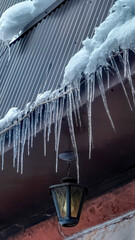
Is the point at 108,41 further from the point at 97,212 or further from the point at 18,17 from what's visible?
the point at 18,17

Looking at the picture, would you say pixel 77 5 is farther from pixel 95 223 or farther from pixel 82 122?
pixel 95 223

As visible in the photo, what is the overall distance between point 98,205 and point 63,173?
53 cm

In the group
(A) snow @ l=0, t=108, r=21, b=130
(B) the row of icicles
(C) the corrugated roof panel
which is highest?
(C) the corrugated roof panel

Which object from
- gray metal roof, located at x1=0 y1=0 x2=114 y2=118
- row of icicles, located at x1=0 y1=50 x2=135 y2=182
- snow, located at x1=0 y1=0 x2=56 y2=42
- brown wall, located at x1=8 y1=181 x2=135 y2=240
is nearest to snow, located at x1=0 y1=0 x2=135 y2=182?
row of icicles, located at x1=0 y1=50 x2=135 y2=182

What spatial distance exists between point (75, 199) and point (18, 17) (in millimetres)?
2445

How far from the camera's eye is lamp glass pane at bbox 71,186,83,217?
486cm

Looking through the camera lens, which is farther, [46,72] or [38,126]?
[46,72]

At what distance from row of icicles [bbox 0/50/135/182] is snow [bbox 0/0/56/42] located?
5.85 ft

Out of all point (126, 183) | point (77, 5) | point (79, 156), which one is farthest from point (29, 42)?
point (126, 183)

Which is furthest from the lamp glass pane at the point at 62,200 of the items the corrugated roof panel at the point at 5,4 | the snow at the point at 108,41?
the corrugated roof panel at the point at 5,4

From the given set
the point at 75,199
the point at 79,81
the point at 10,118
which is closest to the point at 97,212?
the point at 75,199

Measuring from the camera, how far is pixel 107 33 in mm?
3926

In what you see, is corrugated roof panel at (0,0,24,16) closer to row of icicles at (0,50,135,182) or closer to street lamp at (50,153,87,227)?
row of icicles at (0,50,135,182)

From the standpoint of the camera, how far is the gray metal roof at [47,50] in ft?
15.3
